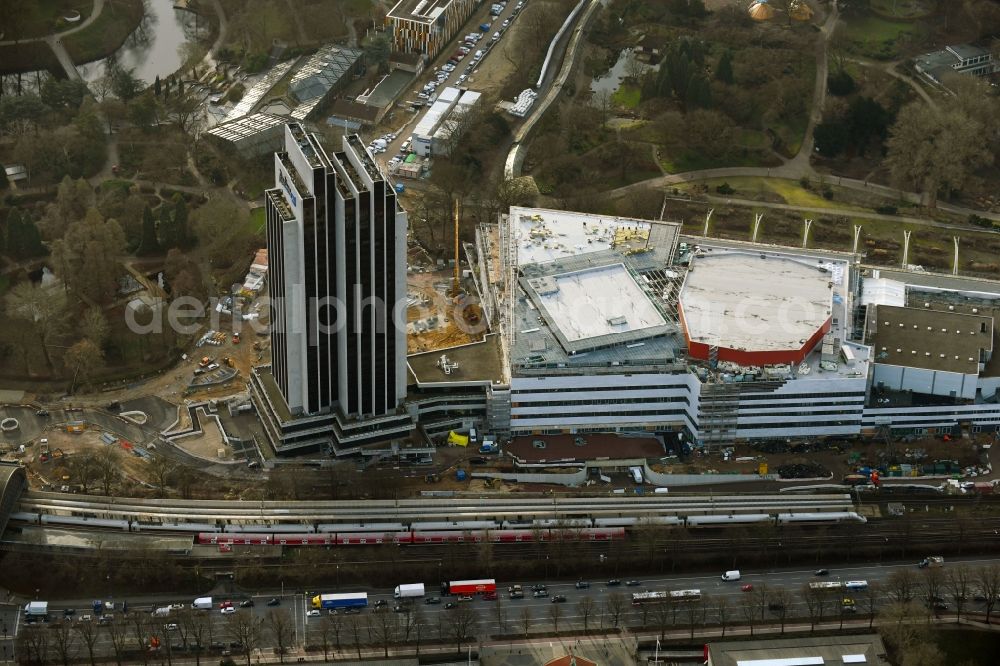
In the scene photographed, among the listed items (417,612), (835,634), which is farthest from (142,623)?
(835,634)

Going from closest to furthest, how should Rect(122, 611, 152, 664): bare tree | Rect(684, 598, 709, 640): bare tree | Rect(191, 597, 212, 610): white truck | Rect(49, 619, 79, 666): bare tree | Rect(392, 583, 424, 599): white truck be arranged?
Rect(49, 619, 79, 666): bare tree, Rect(122, 611, 152, 664): bare tree, Rect(684, 598, 709, 640): bare tree, Rect(191, 597, 212, 610): white truck, Rect(392, 583, 424, 599): white truck

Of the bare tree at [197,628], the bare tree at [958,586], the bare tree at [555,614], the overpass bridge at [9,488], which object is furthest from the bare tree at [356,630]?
the bare tree at [958,586]

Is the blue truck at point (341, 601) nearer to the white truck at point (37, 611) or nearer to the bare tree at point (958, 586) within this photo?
the white truck at point (37, 611)

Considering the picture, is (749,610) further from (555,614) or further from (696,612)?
(555,614)

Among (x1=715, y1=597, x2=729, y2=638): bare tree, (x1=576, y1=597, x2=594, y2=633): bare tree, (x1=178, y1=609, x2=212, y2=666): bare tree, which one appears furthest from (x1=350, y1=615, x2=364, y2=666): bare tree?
(x1=715, y1=597, x2=729, y2=638): bare tree

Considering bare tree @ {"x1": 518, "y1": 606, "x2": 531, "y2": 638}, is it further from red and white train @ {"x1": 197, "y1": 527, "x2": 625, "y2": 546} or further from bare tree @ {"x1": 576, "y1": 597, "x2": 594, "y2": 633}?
red and white train @ {"x1": 197, "y1": 527, "x2": 625, "y2": 546}

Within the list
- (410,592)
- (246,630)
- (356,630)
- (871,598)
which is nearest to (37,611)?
(246,630)
